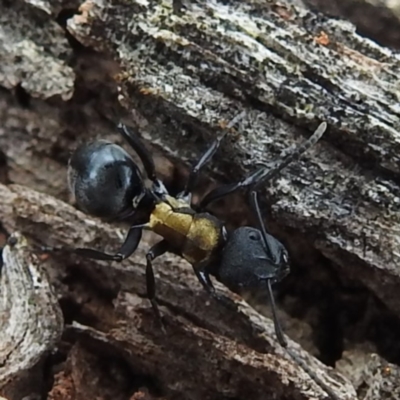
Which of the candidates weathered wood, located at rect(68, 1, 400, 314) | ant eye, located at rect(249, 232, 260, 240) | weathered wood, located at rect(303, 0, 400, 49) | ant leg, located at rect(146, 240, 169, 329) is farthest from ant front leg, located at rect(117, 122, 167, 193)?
weathered wood, located at rect(303, 0, 400, 49)

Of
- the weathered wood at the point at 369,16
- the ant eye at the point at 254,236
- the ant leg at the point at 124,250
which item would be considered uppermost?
the weathered wood at the point at 369,16

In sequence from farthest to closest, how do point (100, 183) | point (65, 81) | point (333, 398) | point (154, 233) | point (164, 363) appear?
point (154, 233), point (100, 183), point (65, 81), point (164, 363), point (333, 398)

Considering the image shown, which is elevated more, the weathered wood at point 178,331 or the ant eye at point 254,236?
the ant eye at point 254,236

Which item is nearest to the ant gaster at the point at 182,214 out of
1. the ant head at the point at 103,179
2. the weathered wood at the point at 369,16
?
the ant head at the point at 103,179

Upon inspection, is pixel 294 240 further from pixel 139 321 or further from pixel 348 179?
pixel 139 321

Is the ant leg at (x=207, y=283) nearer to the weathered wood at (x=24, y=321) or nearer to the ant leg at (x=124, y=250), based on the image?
the ant leg at (x=124, y=250)

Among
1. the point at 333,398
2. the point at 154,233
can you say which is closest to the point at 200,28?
the point at 154,233
